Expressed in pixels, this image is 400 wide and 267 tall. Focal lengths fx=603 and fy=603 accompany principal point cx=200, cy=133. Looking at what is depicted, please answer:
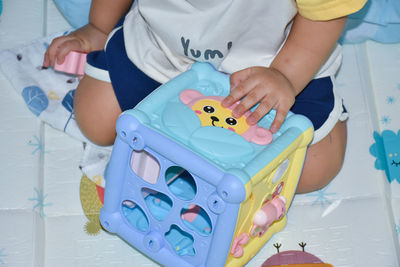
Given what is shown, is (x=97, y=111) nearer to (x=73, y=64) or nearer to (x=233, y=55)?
(x=73, y=64)

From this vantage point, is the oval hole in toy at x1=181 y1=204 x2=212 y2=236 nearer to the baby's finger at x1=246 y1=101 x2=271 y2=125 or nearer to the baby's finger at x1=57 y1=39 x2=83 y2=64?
the baby's finger at x1=246 y1=101 x2=271 y2=125

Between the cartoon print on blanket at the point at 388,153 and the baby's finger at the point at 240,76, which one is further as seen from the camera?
the cartoon print on blanket at the point at 388,153

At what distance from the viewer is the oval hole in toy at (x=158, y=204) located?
38.9 inches

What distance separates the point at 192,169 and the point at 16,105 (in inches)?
19.4

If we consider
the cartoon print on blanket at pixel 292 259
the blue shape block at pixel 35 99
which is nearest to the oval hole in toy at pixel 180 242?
the cartoon print on blanket at pixel 292 259

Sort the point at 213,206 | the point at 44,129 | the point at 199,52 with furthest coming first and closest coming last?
the point at 44,129
the point at 199,52
the point at 213,206

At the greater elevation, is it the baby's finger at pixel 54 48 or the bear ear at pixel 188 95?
the bear ear at pixel 188 95

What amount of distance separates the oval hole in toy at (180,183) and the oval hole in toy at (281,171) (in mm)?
189

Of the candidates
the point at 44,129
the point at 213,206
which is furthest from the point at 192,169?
the point at 44,129

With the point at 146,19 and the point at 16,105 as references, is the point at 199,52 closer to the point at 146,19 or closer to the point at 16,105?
the point at 146,19

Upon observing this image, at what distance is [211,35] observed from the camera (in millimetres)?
960

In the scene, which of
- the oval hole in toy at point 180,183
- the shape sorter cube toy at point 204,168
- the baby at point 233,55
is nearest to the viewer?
the shape sorter cube toy at point 204,168

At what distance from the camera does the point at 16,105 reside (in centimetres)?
112

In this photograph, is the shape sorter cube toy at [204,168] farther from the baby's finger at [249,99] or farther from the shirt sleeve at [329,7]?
the shirt sleeve at [329,7]
